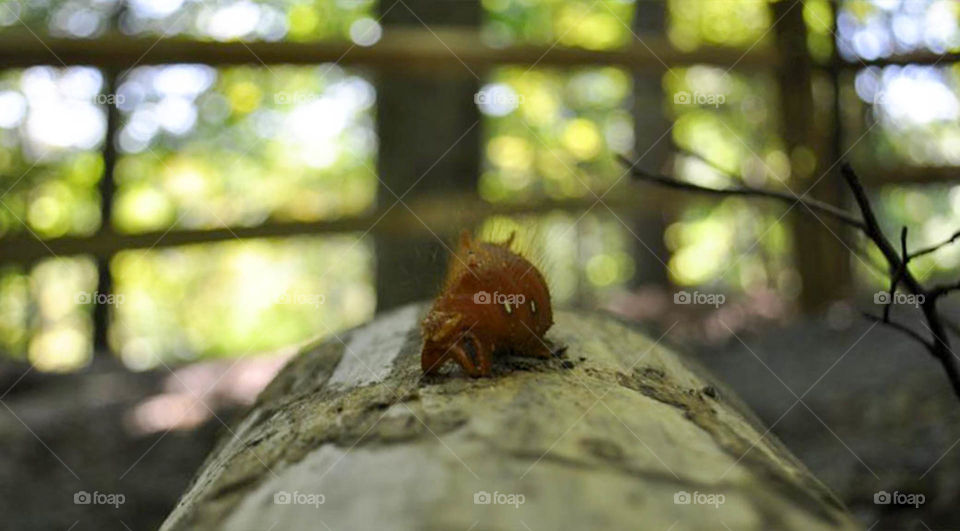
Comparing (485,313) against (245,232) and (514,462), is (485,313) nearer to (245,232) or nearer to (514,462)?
(514,462)

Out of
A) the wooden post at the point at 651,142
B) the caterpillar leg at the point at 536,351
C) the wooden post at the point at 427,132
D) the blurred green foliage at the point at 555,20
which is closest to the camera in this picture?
the caterpillar leg at the point at 536,351

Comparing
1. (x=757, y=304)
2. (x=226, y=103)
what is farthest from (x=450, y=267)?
(x=226, y=103)

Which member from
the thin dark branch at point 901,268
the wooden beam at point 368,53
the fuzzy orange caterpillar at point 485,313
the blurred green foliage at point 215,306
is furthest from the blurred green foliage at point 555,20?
Result: the fuzzy orange caterpillar at point 485,313

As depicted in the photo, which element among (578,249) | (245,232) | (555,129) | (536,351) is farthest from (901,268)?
(578,249)

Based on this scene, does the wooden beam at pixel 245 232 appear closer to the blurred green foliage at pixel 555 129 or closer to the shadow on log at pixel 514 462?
the shadow on log at pixel 514 462

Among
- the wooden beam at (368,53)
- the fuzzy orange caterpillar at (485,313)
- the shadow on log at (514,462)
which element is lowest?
the shadow on log at (514,462)

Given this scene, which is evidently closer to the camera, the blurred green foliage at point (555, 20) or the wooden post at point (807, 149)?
the wooden post at point (807, 149)

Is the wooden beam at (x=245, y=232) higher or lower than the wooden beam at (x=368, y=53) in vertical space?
lower

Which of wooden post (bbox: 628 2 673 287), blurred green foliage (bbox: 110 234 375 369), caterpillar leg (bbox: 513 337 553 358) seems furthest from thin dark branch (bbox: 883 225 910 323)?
blurred green foliage (bbox: 110 234 375 369)
